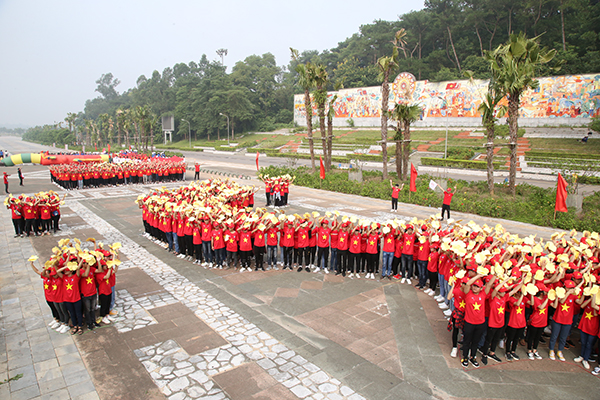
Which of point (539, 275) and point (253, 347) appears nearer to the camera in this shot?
point (539, 275)

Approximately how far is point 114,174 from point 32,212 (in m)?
14.1

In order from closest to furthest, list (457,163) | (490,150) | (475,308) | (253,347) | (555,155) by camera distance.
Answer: (475,308), (253,347), (490,150), (555,155), (457,163)

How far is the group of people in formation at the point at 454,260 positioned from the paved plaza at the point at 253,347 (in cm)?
40

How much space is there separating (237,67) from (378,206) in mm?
75128

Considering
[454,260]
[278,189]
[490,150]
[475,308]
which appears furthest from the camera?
[278,189]

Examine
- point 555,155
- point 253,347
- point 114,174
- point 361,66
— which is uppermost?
point 361,66

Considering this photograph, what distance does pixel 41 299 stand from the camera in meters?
8.77

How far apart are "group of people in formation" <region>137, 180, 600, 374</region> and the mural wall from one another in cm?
2847

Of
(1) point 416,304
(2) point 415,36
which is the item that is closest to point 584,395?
(1) point 416,304

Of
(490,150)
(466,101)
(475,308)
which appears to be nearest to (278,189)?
(490,150)

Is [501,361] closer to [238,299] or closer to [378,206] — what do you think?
[238,299]

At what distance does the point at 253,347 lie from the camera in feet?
22.1

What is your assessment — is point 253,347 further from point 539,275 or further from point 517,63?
point 517,63

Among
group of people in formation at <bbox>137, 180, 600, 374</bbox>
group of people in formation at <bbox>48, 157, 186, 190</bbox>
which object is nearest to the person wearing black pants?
group of people in formation at <bbox>137, 180, 600, 374</bbox>
